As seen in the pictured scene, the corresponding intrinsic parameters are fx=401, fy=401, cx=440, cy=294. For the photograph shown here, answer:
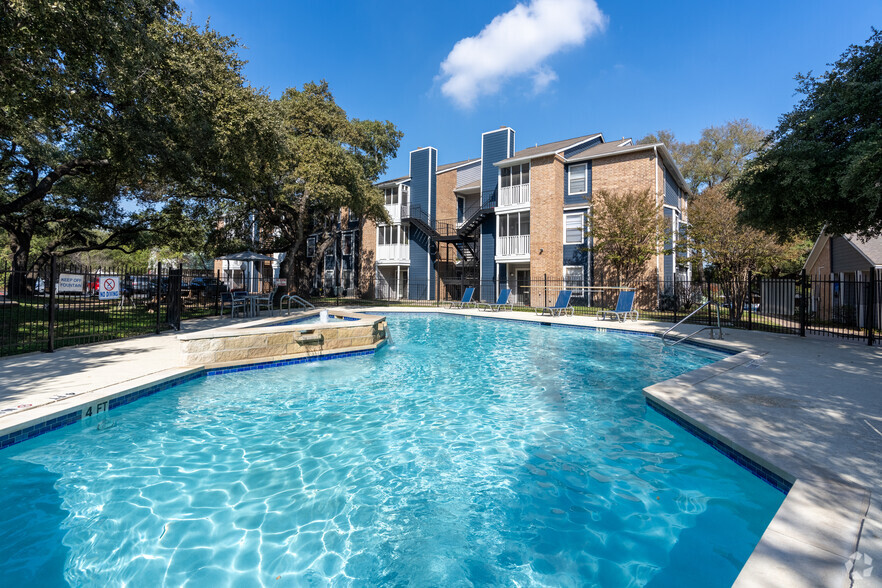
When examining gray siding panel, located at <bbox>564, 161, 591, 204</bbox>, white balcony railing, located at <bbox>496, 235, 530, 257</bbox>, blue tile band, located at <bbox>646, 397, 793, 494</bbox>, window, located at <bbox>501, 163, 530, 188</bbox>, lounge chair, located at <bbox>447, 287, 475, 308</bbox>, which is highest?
window, located at <bbox>501, 163, 530, 188</bbox>

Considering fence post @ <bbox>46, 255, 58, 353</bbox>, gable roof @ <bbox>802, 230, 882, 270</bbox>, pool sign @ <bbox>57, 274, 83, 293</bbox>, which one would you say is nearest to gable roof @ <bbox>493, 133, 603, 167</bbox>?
gable roof @ <bbox>802, 230, 882, 270</bbox>

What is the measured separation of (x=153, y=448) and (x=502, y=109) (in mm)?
26448

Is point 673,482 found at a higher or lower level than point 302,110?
lower

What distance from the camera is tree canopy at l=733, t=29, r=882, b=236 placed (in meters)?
7.73

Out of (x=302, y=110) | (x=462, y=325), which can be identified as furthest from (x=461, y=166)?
(x=462, y=325)

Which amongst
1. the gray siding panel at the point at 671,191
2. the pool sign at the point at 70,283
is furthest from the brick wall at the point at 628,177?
the pool sign at the point at 70,283

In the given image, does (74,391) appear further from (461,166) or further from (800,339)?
(461,166)

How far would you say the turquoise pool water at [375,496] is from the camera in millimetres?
2791

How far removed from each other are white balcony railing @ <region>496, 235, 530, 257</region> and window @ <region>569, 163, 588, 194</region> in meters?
3.75

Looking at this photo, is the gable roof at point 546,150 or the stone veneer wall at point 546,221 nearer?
the stone veneer wall at point 546,221

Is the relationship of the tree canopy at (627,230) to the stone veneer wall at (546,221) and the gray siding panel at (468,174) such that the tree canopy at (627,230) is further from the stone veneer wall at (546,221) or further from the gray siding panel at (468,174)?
the gray siding panel at (468,174)

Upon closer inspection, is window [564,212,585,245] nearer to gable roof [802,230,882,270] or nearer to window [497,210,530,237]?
window [497,210,530,237]

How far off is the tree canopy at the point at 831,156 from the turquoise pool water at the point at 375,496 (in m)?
6.68

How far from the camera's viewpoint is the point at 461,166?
28.2m
